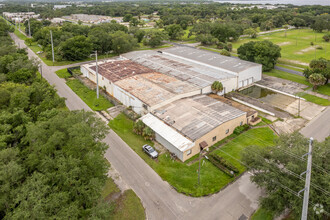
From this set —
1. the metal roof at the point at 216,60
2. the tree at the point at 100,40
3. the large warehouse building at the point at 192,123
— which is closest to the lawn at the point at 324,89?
the metal roof at the point at 216,60

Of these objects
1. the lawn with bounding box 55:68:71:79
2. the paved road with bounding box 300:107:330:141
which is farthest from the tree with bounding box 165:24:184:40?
the paved road with bounding box 300:107:330:141

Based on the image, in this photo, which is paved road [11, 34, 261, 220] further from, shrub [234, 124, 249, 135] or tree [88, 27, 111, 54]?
tree [88, 27, 111, 54]

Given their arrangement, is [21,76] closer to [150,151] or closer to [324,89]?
[150,151]

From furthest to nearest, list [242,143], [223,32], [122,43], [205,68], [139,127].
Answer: [223,32]
[122,43]
[205,68]
[139,127]
[242,143]

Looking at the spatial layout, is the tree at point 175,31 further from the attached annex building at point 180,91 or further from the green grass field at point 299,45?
the attached annex building at point 180,91

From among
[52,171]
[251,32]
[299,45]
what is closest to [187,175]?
[52,171]

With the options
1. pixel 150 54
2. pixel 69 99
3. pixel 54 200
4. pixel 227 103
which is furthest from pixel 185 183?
pixel 150 54

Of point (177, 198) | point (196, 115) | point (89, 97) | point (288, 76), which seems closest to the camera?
point (177, 198)
